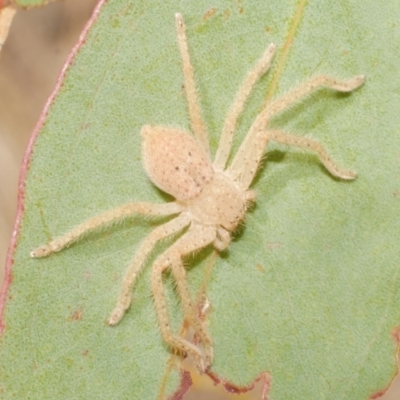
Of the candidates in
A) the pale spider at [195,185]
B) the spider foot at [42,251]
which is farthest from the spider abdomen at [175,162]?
the spider foot at [42,251]

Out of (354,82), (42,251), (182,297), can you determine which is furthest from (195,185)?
(354,82)

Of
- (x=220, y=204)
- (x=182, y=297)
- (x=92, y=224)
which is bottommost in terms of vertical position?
(x=182, y=297)

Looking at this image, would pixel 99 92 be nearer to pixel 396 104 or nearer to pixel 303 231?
pixel 303 231

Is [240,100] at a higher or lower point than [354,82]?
higher

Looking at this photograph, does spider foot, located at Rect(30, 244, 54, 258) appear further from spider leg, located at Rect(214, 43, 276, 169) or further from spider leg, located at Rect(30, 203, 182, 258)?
spider leg, located at Rect(214, 43, 276, 169)

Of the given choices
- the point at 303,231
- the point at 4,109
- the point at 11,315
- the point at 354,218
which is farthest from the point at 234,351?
the point at 4,109

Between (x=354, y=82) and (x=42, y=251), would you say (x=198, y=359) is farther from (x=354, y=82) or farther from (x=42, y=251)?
(x=354, y=82)

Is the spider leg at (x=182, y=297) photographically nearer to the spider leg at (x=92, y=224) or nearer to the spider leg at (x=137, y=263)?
the spider leg at (x=137, y=263)
